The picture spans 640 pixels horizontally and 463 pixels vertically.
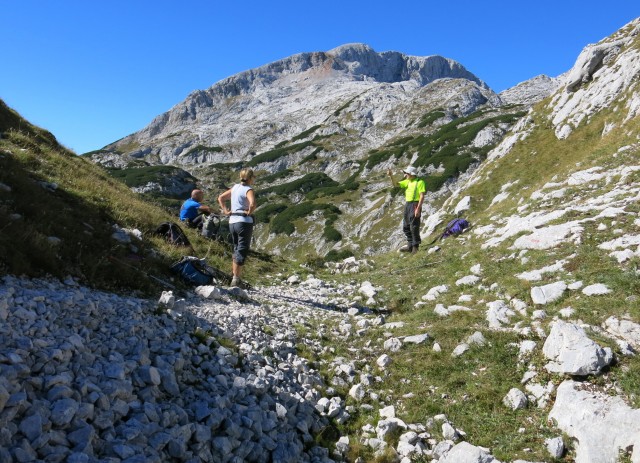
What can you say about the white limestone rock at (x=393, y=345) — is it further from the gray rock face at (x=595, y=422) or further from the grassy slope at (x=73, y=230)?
the grassy slope at (x=73, y=230)

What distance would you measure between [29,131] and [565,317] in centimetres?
2426

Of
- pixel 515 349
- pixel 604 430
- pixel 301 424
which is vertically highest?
pixel 515 349

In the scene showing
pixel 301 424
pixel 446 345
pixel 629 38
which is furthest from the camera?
pixel 629 38

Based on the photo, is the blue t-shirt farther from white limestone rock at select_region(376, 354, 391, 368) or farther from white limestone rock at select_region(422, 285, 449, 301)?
white limestone rock at select_region(376, 354, 391, 368)

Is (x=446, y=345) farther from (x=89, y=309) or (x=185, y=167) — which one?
(x=185, y=167)

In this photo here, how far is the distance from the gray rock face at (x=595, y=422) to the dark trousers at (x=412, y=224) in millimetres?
12688

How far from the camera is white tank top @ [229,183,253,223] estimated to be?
37.8 feet

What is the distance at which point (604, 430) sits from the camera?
4.81 metres

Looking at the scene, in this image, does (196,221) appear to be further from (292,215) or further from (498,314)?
(292,215)

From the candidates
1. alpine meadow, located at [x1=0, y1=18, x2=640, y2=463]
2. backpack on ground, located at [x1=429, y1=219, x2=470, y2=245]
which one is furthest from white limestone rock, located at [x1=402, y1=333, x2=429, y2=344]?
backpack on ground, located at [x1=429, y1=219, x2=470, y2=245]

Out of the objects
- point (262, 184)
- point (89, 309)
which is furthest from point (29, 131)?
point (262, 184)

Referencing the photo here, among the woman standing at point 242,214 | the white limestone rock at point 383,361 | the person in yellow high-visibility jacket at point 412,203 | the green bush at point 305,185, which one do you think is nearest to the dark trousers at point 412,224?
the person in yellow high-visibility jacket at point 412,203

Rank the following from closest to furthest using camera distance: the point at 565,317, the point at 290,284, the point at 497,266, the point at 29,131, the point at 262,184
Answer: the point at 565,317 → the point at 497,266 → the point at 290,284 → the point at 29,131 → the point at 262,184

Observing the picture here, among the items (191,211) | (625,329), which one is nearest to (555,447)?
(625,329)
